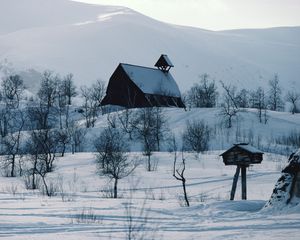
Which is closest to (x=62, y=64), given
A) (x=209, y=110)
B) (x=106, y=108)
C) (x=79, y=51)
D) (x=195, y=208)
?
(x=79, y=51)

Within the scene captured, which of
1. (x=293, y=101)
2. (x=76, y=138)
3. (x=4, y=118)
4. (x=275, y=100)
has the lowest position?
(x=76, y=138)

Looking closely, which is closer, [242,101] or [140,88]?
[140,88]

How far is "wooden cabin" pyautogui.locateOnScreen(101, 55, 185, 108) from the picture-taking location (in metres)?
62.1

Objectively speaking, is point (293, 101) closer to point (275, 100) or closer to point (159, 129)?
point (275, 100)

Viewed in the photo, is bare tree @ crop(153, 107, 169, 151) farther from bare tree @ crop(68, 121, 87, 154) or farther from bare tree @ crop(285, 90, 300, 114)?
bare tree @ crop(285, 90, 300, 114)

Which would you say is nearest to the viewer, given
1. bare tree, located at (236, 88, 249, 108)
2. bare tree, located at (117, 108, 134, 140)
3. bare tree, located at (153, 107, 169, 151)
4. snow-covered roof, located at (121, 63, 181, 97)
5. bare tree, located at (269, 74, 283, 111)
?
bare tree, located at (153, 107, 169, 151)

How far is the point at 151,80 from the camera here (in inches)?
2522

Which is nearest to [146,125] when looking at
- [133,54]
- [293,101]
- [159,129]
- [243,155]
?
[159,129]

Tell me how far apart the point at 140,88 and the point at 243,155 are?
150 feet

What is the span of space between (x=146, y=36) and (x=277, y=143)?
129456mm

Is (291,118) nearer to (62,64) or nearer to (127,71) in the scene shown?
(127,71)

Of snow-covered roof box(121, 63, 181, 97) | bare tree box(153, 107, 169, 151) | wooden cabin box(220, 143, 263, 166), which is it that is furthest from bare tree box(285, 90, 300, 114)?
wooden cabin box(220, 143, 263, 166)

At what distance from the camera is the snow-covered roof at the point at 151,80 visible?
62438 mm

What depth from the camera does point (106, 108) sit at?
68938 millimetres
